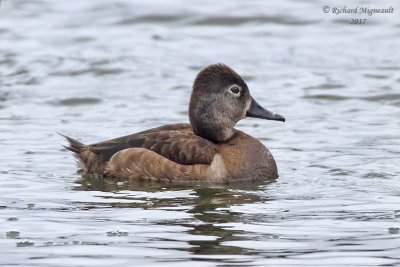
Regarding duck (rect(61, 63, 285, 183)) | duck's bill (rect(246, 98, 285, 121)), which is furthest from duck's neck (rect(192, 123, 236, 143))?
duck's bill (rect(246, 98, 285, 121))

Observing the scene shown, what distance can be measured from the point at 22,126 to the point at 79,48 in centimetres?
468

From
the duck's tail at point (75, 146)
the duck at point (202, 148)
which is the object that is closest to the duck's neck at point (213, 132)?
the duck at point (202, 148)

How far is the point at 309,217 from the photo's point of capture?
8.58m

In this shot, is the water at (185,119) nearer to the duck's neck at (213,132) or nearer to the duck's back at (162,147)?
the duck's back at (162,147)

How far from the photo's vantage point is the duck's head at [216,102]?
34.7 feet

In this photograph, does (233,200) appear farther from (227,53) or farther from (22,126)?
(227,53)

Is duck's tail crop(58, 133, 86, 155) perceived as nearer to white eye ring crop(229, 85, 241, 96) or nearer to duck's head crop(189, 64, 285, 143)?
duck's head crop(189, 64, 285, 143)

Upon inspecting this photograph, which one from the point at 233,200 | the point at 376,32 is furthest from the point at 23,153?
the point at 376,32

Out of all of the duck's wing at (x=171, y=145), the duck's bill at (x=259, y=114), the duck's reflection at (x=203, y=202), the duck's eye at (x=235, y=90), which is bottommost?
the duck's reflection at (x=203, y=202)

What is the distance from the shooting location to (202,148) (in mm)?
10281

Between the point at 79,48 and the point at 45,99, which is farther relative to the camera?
the point at 79,48

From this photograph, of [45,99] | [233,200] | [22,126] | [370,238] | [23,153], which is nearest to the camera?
[370,238]

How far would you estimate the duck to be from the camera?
1027cm

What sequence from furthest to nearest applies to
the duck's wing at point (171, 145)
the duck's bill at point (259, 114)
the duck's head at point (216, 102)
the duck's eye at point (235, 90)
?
the duck's bill at point (259, 114)
the duck's eye at point (235, 90)
the duck's head at point (216, 102)
the duck's wing at point (171, 145)
